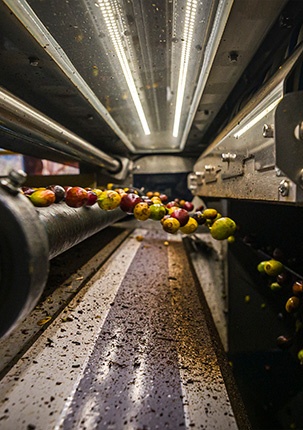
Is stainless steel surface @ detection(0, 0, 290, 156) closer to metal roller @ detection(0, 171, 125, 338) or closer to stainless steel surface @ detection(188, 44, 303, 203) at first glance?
stainless steel surface @ detection(188, 44, 303, 203)

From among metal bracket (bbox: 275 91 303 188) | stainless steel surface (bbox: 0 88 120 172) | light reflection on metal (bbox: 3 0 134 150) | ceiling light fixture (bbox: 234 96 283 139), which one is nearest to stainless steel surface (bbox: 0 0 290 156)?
light reflection on metal (bbox: 3 0 134 150)

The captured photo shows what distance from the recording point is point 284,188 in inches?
41.1

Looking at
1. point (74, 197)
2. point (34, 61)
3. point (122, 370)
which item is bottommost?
point (122, 370)

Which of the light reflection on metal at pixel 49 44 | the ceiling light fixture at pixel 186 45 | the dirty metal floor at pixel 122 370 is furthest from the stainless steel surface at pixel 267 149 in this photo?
the light reflection on metal at pixel 49 44

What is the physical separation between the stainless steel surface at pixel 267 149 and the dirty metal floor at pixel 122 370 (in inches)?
28.6

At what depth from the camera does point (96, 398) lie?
0.91 m

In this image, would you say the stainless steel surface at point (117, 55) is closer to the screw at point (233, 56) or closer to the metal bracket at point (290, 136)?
the screw at point (233, 56)

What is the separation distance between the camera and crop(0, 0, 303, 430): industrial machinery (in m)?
0.87

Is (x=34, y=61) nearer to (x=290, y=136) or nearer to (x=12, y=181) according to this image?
(x=12, y=181)

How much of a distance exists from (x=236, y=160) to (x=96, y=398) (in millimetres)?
1431

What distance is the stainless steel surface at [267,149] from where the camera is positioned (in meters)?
0.93

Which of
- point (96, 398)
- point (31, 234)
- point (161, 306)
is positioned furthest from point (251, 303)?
point (31, 234)

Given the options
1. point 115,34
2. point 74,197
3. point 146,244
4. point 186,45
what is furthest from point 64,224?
point 146,244

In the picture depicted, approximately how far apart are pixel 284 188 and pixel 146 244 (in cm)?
226
